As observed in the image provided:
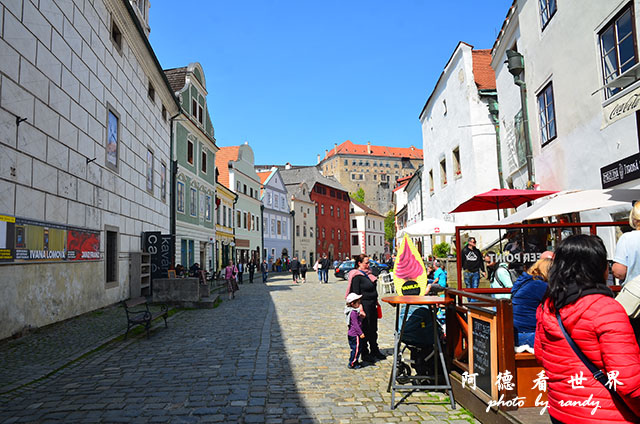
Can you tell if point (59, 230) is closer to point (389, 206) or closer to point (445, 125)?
point (445, 125)

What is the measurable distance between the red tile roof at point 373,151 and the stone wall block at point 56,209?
12319 centimetres

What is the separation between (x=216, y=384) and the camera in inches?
237

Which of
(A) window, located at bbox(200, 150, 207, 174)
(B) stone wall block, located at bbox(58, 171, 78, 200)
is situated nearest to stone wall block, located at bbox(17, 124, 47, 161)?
(B) stone wall block, located at bbox(58, 171, 78, 200)

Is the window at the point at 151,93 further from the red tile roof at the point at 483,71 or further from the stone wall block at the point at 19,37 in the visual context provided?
the red tile roof at the point at 483,71

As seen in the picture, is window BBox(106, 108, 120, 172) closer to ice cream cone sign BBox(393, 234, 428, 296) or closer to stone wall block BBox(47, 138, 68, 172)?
stone wall block BBox(47, 138, 68, 172)

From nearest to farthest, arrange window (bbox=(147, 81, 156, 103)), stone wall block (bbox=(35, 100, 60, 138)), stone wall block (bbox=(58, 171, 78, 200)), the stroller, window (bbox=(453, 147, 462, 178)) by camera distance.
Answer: the stroller → stone wall block (bbox=(35, 100, 60, 138)) → stone wall block (bbox=(58, 171, 78, 200)) → window (bbox=(147, 81, 156, 103)) → window (bbox=(453, 147, 462, 178))

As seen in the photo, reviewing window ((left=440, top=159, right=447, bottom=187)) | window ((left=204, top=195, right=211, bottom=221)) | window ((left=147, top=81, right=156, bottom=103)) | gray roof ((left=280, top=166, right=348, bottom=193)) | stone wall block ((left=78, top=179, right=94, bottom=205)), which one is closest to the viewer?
stone wall block ((left=78, top=179, right=94, bottom=205))

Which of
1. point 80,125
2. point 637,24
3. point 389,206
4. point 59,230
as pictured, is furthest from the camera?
point 389,206

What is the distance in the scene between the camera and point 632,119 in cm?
845

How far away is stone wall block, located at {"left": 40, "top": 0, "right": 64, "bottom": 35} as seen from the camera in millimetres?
10367

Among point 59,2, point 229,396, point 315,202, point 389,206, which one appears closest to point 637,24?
point 229,396

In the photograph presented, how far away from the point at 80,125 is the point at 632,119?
41.2 feet

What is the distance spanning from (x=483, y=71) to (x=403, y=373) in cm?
1662

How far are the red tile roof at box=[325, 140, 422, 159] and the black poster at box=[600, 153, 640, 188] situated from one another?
124012 millimetres
